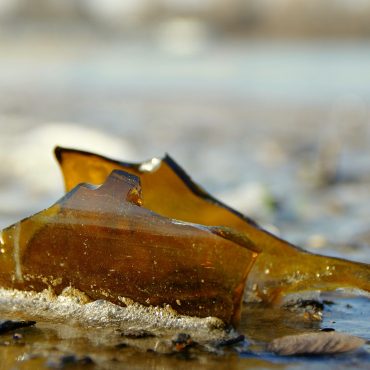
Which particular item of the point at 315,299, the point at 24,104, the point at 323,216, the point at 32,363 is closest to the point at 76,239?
the point at 32,363

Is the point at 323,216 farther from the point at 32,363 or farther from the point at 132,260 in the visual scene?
the point at 32,363

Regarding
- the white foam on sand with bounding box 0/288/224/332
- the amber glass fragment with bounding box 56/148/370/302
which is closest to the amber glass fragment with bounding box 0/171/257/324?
the white foam on sand with bounding box 0/288/224/332

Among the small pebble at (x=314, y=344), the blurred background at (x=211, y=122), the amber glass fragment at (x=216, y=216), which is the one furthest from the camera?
the blurred background at (x=211, y=122)

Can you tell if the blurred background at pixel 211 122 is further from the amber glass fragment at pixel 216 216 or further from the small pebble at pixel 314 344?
the small pebble at pixel 314 344

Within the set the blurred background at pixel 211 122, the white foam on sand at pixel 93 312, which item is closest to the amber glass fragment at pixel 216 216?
the white foam on sand at pixel 93 312

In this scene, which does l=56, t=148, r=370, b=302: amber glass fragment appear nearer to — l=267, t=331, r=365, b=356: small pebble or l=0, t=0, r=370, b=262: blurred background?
l=267, t=331, r=365, b=356: small pebble

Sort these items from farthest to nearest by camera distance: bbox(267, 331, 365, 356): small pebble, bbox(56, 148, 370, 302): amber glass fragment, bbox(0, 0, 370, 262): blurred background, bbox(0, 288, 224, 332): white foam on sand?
bbox(0, 0, 370, 262): blurred background
bbox(56, 148, 370, 302): amber glass fragment
bbox(0, 288, 224, 332): white foam on sand
bbox(267, 331, 365, 356): small pebble

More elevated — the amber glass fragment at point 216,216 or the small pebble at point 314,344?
the amber glass fragment at point 216,216

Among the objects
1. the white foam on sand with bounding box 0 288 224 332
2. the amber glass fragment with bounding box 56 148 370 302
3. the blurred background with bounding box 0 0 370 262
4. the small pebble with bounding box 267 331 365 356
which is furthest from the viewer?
the blurred background with bounding box 0 0 370 262
